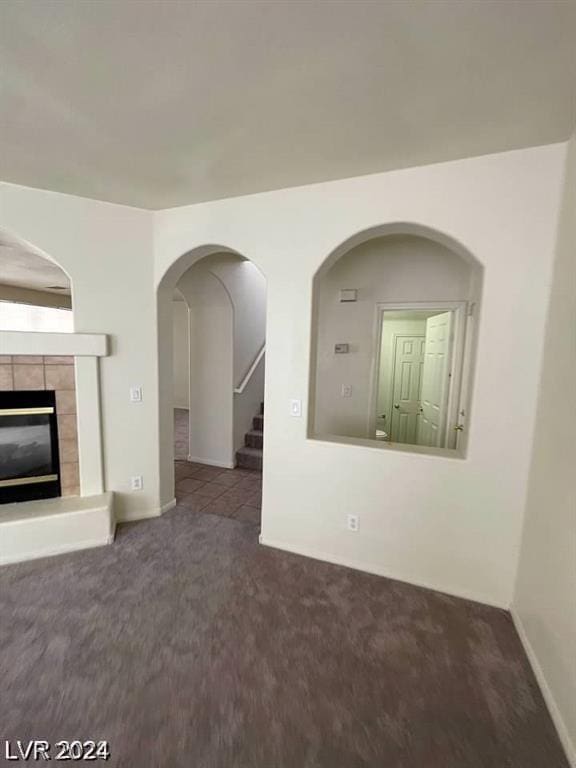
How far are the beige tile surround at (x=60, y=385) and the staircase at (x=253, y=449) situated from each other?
77.2 inches

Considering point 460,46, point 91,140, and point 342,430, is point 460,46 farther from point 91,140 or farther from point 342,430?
point 342,430

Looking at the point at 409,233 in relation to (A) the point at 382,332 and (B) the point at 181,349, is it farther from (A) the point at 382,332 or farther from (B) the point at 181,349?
(B) the point at 181,349

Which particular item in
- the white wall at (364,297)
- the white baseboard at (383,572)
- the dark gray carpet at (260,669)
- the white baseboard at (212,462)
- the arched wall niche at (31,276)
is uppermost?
the arched wall niche at (31,276)

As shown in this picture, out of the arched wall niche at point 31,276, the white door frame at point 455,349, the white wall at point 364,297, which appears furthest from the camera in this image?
the white wall at point 364,297

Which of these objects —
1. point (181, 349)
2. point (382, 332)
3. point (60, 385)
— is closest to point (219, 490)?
point (60, 385)

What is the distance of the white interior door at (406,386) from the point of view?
4.20m

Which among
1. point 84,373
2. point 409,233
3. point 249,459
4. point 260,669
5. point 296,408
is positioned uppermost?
point 409,233

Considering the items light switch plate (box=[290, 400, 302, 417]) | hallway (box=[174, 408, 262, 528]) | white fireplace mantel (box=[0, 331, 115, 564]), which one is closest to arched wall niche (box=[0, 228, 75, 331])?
white fireplace mantel (box=[0, 331, 115, 564])

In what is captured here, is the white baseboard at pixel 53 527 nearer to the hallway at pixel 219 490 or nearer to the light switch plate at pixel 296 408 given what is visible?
the hallway at pixel 219 490

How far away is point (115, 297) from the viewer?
270cm

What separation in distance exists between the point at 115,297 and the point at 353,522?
2556mm

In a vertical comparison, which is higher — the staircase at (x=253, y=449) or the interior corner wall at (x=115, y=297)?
the interior corner wall at (x=115, y=297)

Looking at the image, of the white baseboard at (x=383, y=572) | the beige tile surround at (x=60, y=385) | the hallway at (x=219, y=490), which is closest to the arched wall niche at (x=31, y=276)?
the beige tile surround at (x=60, y=385)

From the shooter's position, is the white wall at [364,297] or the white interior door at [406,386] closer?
the white wall at [364,297]
